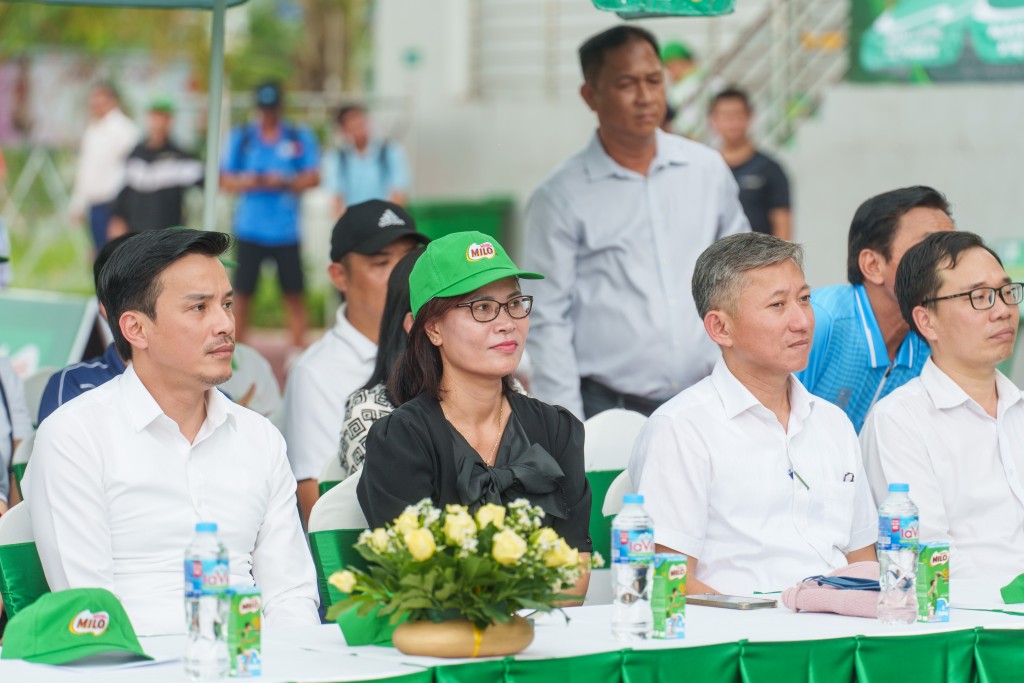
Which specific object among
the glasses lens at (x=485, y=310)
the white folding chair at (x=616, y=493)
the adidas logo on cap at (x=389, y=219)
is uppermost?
the adidas logo on cap at (x=389, y=219)

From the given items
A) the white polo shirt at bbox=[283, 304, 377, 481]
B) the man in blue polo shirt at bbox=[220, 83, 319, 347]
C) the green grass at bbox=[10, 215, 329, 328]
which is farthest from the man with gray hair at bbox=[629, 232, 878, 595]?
the green grass at bbox=[10, 215, 329, 328]

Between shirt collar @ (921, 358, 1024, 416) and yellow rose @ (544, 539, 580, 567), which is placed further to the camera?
shirt collar @ (921, 358, 1024, 416)

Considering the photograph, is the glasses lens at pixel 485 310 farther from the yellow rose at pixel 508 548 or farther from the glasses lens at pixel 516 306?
the yellow rose at pixel 508 548

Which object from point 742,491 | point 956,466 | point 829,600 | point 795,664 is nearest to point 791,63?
point 956,466

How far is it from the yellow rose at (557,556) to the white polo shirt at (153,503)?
87 centimetres

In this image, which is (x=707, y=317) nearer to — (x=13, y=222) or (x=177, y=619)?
(x=177, y=619)

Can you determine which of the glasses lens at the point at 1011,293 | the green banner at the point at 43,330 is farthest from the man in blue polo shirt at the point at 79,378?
the green banner at the point at 43,330

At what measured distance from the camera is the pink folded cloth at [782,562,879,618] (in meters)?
3.75

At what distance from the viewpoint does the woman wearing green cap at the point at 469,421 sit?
4.08 metres

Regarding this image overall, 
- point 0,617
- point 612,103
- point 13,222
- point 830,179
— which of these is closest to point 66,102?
point 13,222

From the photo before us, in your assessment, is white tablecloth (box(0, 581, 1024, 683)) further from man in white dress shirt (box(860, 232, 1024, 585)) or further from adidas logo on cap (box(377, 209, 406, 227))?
adidas logo on cap (box(377, 209, 406, 227))

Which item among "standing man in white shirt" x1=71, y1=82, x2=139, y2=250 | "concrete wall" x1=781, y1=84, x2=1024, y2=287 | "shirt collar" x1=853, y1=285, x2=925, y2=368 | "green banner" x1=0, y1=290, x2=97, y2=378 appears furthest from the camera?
"standing man in white shirt" x1=71, y1=82, x2=139, y2=250

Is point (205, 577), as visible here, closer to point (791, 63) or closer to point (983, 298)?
point (983, 298)

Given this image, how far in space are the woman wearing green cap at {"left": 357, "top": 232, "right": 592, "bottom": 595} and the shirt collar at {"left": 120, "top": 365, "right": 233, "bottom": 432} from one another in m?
Answer: 0.40
